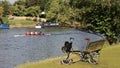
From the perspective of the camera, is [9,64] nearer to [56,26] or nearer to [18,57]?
[18,57]

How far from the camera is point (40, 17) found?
14888 cm

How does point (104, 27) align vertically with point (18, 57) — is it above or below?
above

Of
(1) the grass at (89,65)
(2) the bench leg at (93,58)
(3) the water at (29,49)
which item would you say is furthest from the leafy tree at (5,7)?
(2) the bench leg at (93,58)

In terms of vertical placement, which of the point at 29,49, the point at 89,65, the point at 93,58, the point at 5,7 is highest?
the point at 93,58

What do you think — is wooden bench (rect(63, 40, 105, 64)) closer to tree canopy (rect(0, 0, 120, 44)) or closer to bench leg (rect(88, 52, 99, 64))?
bench leg (rect(88, 52, 99, 64))

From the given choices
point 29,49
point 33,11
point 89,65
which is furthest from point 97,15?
point 33,11

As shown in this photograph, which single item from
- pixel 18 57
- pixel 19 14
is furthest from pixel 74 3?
pixel 19 14

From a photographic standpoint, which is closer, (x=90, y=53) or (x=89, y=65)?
(x=89, y=65)

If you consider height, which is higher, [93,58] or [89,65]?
[93,58]

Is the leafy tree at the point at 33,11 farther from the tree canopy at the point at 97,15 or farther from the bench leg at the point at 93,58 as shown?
the bench leg at the point at 93,58

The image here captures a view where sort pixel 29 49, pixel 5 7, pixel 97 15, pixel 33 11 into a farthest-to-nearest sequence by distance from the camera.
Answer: pixel 33 11 → pixel 5 7 → pixel 29 49 → pixel 97 15

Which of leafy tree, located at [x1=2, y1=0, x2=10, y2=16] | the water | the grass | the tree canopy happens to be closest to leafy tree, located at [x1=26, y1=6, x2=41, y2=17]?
leafy tree, located at [x1=2, y1=0, x2=10, y2=16]

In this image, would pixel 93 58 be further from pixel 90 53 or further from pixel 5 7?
pixel 5 7

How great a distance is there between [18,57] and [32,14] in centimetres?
9584
